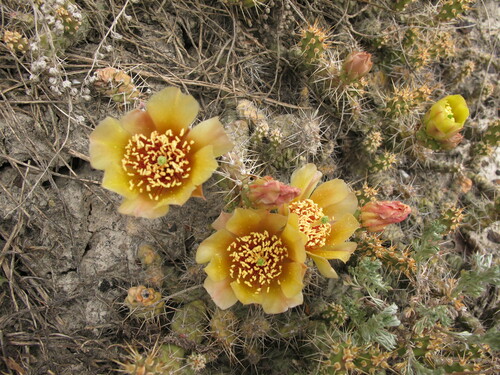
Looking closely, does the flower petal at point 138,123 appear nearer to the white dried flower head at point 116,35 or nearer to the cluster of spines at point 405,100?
the white dried flower head at point 116,35

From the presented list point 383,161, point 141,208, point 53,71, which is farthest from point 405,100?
point 53,71

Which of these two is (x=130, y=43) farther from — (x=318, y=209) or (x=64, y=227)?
(x=318, y=209)

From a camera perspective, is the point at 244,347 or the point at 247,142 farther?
the point at 247,142

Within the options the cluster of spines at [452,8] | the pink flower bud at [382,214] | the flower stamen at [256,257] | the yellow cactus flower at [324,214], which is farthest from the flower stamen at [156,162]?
the cluster of spines at [452,8]

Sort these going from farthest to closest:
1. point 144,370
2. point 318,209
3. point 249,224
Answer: point 318,209 → point 249,224 → point 144,370

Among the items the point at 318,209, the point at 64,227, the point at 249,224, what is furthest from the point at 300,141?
the point at 64,227

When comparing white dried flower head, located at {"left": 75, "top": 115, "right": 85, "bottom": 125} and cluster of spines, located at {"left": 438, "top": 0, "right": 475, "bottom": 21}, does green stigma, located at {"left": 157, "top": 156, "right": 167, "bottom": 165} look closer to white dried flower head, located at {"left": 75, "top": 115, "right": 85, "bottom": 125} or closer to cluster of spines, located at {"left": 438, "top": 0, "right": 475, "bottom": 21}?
white dried flower head, located at {"left": 75, "top": 115, "right": 85, "bottom": 125}
